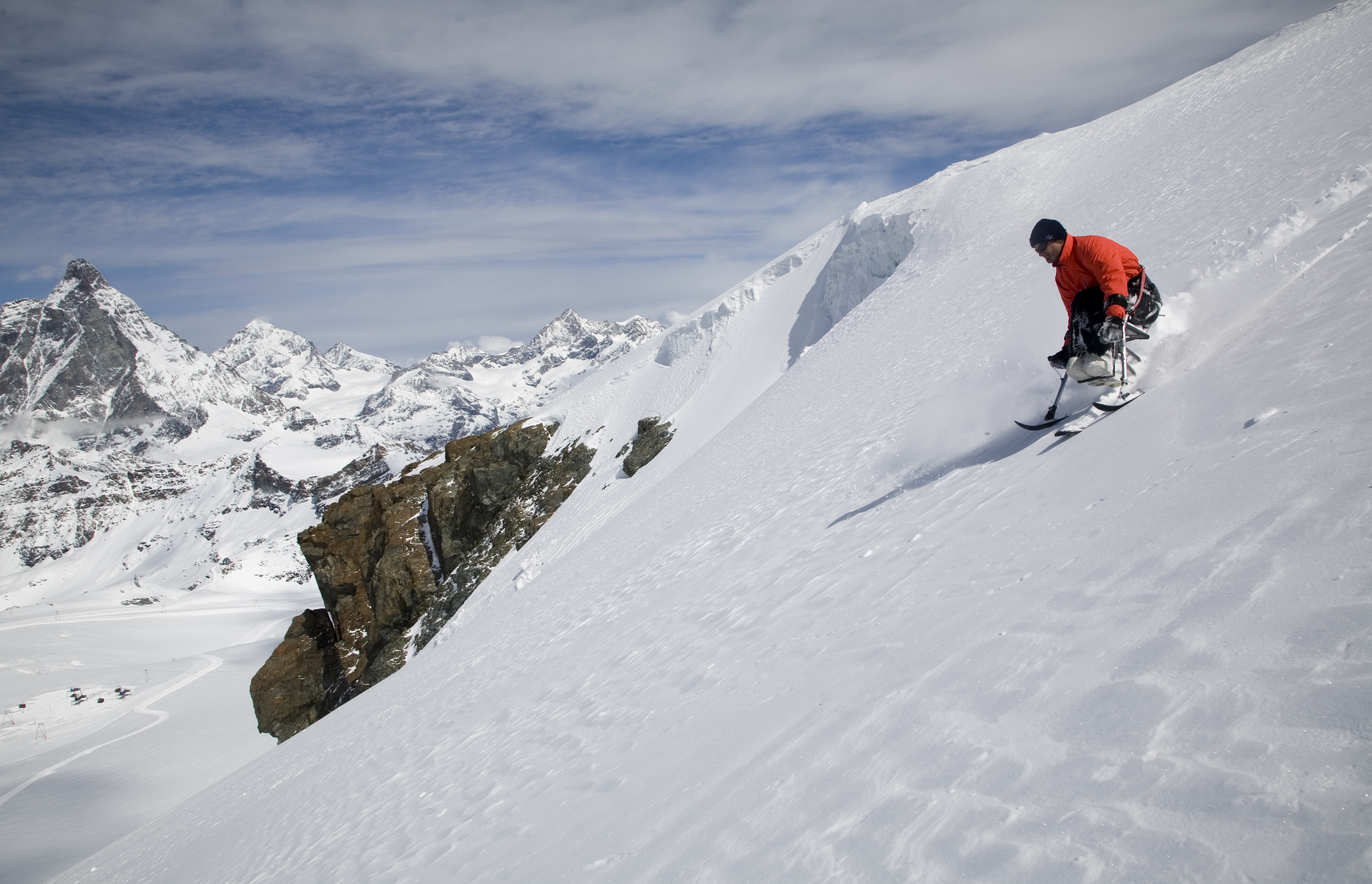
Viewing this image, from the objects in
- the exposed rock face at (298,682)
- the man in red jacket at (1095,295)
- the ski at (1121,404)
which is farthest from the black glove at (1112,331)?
the exposed rock face at (298,682)

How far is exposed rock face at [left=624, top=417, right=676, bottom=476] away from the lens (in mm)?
30531

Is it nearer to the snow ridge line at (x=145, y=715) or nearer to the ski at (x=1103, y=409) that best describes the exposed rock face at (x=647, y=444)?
the ski at (x=1103, y=409)

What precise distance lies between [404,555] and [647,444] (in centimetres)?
1680

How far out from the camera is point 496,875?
13.7 ft

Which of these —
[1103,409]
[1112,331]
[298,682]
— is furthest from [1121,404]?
[298,682]

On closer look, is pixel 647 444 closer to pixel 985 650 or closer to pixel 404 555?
pixel 404 555

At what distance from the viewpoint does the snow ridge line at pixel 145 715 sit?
58.9 metres

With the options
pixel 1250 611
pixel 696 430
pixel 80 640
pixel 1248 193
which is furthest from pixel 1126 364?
pixel 80 640

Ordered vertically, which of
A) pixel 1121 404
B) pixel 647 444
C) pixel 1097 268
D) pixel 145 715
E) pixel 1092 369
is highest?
pixel 145 715

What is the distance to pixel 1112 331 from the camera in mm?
6328

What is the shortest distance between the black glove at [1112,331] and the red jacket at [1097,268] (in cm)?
6

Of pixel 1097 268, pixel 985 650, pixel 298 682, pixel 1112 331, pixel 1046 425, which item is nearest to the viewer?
pixel 985 650

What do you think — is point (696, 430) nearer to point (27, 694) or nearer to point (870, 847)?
point (870, 847)

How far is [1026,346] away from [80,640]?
16349 cm
